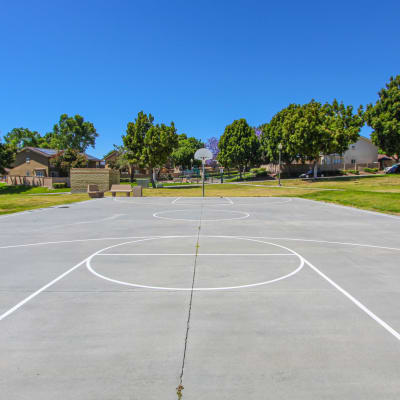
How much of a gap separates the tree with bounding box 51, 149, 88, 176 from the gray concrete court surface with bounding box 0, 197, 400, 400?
5287 cm

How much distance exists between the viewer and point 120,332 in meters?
3.68

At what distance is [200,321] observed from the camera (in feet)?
13.0

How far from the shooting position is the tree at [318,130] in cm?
4853

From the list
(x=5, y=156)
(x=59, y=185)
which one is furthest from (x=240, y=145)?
(x=5, y=156)

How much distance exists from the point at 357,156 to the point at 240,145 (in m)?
27.2

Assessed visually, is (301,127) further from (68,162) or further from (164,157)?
(68,162)

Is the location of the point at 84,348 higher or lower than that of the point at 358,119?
lower

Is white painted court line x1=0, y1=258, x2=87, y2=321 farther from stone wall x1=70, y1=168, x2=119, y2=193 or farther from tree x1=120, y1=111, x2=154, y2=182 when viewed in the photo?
tree x1=120, y1=111, x2=154, y2=182

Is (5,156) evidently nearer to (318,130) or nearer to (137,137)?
(137,137)

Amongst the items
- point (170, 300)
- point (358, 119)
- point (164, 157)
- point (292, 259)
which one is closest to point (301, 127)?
point (358, 119)

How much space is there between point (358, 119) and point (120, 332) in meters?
57.9

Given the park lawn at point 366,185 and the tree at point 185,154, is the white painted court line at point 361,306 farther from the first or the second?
the tree at point 185,154

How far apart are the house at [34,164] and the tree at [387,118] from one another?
172 feet

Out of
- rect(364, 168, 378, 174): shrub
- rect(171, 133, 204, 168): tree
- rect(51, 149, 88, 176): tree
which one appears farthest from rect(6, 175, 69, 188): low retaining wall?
rect(364, 168, 378, 174): shrub
